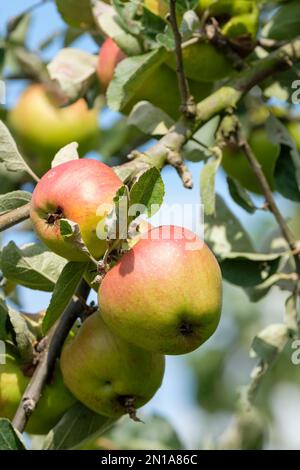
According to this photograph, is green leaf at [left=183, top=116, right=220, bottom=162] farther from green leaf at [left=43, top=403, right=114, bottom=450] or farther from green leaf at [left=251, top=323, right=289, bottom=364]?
green leaf at [left=43, top=403, right=114, bottom=450]

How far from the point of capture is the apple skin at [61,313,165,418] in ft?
3.68

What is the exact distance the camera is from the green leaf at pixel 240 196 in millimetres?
1507

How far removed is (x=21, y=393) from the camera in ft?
4.12

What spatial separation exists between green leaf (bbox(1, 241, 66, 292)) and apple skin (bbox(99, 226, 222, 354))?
231mm

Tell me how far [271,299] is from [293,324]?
2.25 metres

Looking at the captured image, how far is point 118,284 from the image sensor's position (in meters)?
0.98

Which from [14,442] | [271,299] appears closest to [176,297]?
[14,442]

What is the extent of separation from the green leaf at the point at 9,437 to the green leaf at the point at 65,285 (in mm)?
130

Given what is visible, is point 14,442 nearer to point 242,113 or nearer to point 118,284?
point 118,284

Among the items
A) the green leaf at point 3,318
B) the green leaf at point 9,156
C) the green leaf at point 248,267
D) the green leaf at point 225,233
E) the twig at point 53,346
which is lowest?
the green leaf at point 225,233

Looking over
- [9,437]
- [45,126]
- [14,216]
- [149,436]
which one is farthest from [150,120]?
[45,126]

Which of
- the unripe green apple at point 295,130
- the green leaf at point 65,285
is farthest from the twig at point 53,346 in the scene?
the unripe green apple at point 295,130

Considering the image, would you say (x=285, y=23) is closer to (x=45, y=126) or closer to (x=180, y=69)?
(x=180, y=69)

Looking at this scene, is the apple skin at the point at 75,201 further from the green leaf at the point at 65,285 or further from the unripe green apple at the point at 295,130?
the unripe green apple at the point at 295,130
